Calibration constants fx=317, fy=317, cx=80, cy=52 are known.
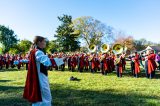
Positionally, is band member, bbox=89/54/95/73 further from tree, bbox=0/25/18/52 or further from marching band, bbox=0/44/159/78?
tree, bbox=0/25/18/52

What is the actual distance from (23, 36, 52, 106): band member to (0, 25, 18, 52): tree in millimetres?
83080

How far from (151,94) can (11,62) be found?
1074 inches

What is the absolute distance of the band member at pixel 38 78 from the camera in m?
6.97

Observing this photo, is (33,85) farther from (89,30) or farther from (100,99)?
(89,30)

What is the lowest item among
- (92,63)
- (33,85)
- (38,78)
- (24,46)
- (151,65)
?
(33,85)

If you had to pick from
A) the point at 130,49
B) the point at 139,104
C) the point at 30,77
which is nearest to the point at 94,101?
the point at 139,104

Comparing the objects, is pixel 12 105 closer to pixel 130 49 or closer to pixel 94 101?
pixel 94 101

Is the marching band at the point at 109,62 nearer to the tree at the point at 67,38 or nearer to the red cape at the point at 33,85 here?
the red cape at the point at 33,85

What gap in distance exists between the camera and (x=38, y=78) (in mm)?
7031

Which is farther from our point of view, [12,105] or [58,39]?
[58,39]

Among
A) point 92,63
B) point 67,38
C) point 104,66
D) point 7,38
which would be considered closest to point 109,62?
point 104,66

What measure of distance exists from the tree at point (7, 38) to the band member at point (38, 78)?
8308cm

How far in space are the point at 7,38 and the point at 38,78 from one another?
87.2 meters

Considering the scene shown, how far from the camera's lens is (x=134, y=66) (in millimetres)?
21750
